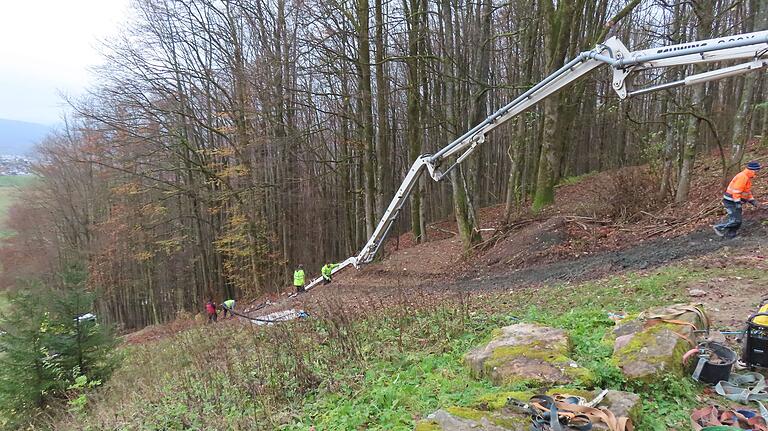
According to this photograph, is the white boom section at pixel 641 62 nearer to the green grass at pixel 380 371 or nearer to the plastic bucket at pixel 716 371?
the green grass at pixel 380 371

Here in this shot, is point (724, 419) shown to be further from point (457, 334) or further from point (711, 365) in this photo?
point (457, 334)

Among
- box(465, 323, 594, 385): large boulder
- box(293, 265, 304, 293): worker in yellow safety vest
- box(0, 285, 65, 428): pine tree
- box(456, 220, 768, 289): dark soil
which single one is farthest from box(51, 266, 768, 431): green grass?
box(293, 265, 304, 293): worker in yellow safety vest

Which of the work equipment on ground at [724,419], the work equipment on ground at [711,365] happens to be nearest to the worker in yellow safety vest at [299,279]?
the work equipment on ground at [711,365]

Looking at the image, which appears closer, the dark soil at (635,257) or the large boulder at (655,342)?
the large boulder at (655,342)

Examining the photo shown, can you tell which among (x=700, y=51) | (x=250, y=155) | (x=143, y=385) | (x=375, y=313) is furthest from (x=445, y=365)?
(x=250, y=155)

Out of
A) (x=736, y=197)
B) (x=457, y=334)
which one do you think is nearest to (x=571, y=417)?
(x=457, y=334)

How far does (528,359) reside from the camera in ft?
14.0

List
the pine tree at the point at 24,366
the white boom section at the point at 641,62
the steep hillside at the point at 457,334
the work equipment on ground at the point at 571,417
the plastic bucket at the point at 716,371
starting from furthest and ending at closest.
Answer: the pine tree at the point at 24,366 → the white boom section at the point at 641,62 → the steep hillside at the point at 457,334 → the plastic bucket at the point at 716,371 → the work equipment on ground at the point at 571,417

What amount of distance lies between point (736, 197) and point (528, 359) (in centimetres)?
807

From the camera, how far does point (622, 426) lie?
2947 millimetres

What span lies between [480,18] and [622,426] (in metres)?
16.9

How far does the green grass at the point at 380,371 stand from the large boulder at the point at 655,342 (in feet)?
0.38

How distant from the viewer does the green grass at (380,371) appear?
4.11 metres

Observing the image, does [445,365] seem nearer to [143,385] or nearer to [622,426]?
[622,426]
